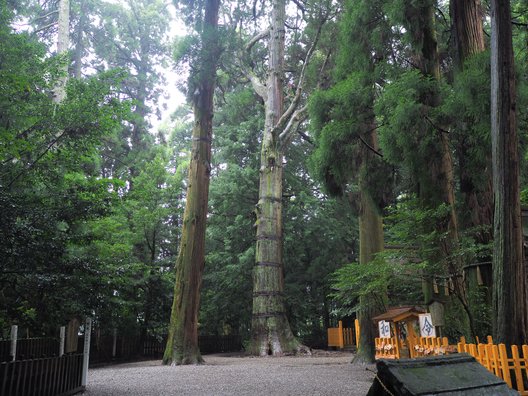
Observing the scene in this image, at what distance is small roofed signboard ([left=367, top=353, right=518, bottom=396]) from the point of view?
2.69 meters

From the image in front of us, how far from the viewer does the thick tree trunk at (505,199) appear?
546cm

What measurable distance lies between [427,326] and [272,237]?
882cm

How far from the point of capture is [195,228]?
39.0 ft

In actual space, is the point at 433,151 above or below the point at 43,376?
above

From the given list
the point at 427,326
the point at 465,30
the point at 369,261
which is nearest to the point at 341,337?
the point at 369,261

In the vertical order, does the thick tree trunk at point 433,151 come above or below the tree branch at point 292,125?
below

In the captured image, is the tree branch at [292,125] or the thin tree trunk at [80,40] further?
the thin tree trunk at [80,40]

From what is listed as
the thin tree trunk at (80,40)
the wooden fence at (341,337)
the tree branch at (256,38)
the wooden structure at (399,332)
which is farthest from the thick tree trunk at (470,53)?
the thin tree trunk at (80,40)

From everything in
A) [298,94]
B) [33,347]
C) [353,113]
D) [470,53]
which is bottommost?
[33,347]

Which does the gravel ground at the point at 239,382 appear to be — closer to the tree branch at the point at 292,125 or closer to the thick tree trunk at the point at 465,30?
the thick tree trunk at the point at 465,30

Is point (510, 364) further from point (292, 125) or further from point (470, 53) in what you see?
point (292, 125)

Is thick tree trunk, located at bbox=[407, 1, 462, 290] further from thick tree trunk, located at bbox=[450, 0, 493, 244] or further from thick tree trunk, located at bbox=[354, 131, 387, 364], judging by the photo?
thick tree trunk, located at bbox=[354, 131, 387, 364]

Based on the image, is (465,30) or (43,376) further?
(465,30)

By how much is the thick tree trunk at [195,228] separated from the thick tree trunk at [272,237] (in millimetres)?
3731
